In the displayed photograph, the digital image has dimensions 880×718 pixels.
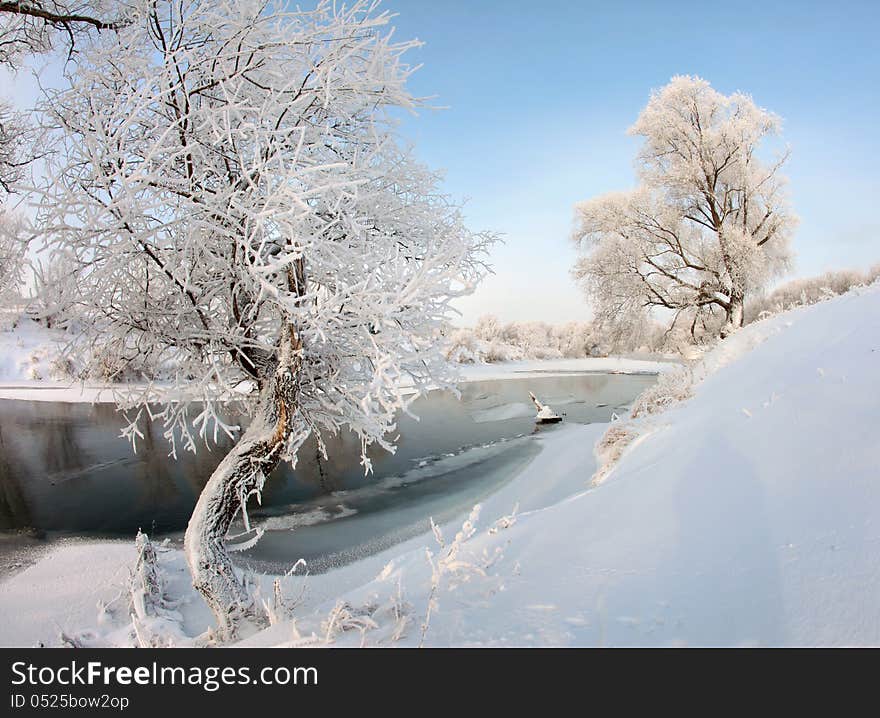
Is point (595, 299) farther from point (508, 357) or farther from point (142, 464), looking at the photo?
point (508, 357)

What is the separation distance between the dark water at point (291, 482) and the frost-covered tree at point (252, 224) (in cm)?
434

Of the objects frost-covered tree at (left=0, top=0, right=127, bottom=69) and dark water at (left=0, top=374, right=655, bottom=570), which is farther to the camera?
dark water at (left=0, top=374, right=655, bottom=570)

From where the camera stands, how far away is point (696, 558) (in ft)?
→ 8.11

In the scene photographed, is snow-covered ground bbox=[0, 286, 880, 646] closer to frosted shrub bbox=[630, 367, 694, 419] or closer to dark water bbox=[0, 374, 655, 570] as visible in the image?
frosted shrub bbox=[630, 367, 694, 419]

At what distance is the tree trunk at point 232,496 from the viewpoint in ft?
12.1

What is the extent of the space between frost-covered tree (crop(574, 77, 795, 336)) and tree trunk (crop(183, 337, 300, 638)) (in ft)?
43.6

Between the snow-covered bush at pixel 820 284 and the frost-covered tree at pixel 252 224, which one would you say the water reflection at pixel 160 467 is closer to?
the frost-covered tree at pixel 252 224

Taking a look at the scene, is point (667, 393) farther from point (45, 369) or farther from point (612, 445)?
point (45, 369)

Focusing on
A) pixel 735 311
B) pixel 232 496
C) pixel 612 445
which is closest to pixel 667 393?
pixel 612 445

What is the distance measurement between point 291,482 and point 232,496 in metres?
8.30

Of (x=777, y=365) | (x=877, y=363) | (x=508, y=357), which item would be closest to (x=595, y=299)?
(x=777, y=365)

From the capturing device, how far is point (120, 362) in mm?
4137

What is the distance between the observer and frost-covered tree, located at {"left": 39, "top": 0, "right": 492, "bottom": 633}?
2861 mm

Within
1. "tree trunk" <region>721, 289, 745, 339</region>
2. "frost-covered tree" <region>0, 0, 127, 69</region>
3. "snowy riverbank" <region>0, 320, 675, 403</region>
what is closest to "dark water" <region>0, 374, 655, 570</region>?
"tree trunk" <region>721, 289, 745, 339</region>
